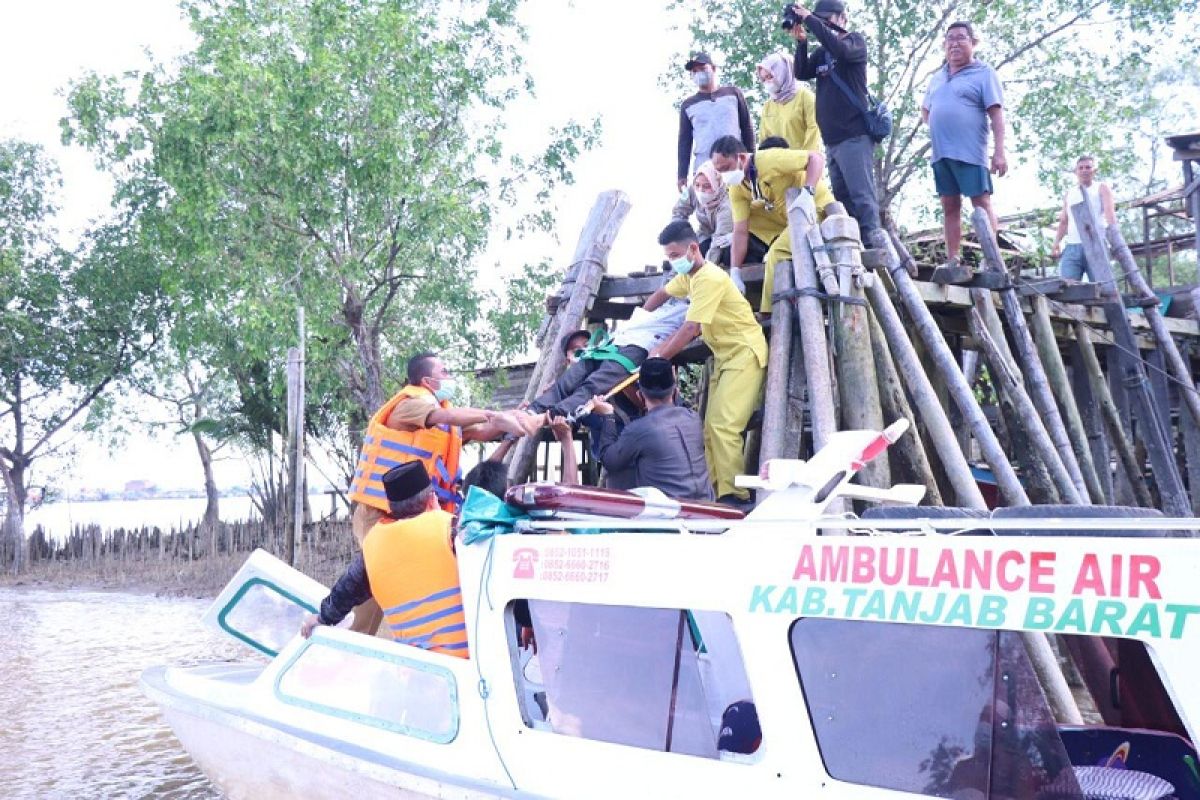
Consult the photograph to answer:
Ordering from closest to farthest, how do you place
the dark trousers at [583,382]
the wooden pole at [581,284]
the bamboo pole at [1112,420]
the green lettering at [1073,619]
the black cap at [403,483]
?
the green lettering at [1073,619]
the black cap at [403,483]
the dark trousers at [583,382]
the wooden pole at [581,284]
the bamboo pole at [1112,420]

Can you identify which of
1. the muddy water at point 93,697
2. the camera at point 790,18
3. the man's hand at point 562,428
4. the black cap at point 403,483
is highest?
the camera at point 790,18

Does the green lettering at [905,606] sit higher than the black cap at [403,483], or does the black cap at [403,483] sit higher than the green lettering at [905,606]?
the black cap at [403,483]

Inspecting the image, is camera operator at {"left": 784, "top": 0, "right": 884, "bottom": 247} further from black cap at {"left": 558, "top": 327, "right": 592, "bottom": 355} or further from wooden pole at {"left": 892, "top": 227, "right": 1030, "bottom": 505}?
black cap at {"left": 558, "top": 327, "right": 592, "bottom": 355}

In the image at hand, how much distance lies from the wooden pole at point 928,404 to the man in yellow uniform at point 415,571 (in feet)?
10.3

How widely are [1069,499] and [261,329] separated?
33.1 feet

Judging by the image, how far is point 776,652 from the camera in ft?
10.9

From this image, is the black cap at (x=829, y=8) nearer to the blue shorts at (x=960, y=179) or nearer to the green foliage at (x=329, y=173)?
the blue shorts at (x=960, y=179)

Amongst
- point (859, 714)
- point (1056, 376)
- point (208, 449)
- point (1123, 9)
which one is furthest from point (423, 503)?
point (208, 449)

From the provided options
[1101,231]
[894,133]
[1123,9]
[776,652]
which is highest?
[1123,9]

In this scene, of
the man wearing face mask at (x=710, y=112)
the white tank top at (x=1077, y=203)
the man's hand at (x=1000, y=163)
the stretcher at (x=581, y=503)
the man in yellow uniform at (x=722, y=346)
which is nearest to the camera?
the stretcher at (x=581, y=503)

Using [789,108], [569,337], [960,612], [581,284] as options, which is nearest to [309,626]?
[960,612]

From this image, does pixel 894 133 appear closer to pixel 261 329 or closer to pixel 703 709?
pixel 261 329

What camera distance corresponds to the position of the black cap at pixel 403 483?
4879 mm

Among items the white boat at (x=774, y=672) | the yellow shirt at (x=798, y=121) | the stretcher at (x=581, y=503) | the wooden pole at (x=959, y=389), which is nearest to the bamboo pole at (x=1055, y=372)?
the wooden pole at (x=959, y=389)
